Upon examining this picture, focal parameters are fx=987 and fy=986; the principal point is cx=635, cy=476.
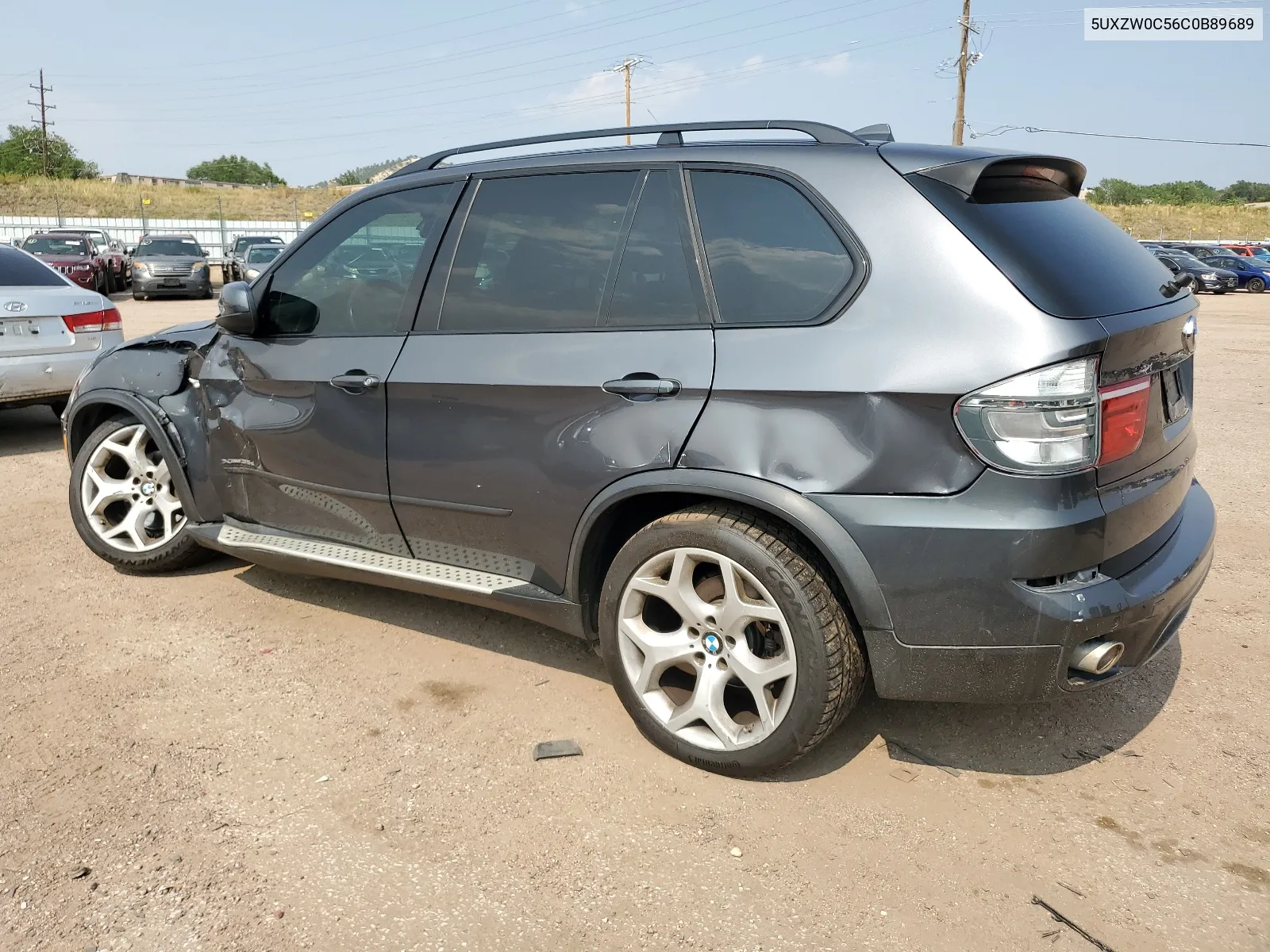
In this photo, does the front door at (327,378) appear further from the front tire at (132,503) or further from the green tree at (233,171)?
the green tree at (233,171)

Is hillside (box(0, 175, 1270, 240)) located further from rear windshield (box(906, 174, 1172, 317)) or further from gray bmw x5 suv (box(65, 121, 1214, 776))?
rear windshield (box(906, 174, 1172, 317))

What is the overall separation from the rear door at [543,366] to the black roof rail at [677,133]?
6.8 inches

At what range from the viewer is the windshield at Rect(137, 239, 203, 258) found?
23766 millimetres

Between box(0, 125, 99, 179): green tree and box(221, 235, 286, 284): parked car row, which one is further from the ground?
box(0, 125, 99, 179): green tree

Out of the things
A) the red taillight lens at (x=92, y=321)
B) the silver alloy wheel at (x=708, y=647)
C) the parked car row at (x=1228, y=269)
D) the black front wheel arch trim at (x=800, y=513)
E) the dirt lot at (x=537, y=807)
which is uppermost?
the parked car row at (x=1228, y=269)

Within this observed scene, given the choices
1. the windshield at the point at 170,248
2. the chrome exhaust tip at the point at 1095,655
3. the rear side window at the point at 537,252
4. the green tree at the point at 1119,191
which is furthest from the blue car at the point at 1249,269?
the green tree at the point at 1119,191

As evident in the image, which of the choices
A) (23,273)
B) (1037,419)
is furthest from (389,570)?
(23,273)

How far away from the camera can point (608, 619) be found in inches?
125

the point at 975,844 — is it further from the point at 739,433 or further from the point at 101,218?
the point at 101,218

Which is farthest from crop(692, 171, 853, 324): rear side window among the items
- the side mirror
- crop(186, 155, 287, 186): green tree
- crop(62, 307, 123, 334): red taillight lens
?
crop(186, 155, 287, 186): green tree

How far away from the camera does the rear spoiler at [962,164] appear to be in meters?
2.75

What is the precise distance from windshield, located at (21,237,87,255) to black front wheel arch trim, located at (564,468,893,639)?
24565 millimetres

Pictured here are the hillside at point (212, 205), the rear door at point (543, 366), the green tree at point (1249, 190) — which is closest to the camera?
the rear door at point (543, 366)

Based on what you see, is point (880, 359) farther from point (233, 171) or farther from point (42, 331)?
point (233, 171)
